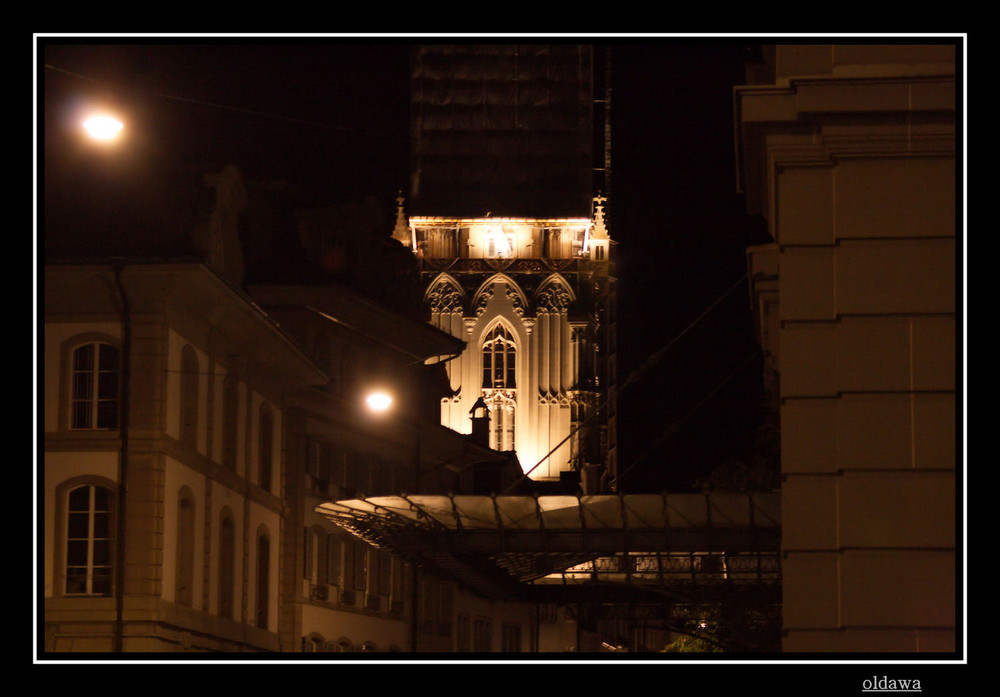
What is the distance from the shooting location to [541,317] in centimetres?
10962

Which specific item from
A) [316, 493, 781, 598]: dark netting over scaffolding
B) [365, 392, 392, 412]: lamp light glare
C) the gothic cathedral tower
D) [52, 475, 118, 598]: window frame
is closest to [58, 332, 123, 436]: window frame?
[52, 475, 118, 598]: window frame

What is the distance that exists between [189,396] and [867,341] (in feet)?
68.5

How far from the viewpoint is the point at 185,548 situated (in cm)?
3519

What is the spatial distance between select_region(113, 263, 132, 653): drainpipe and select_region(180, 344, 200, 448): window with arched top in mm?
1608

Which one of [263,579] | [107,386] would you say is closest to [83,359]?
[107,386]

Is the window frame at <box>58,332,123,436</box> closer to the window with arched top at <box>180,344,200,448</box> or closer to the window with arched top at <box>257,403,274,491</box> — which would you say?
the window with arched top at <box>180,344,200,448</box>

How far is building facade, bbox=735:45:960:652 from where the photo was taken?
1580 cm

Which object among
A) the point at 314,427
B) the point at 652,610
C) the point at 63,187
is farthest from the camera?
the point at 652,610

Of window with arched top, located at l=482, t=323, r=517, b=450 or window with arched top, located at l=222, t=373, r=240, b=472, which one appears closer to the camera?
window with arched top, located at l=222, t=373, r=240, b=472

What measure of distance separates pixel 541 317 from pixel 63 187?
75625mm

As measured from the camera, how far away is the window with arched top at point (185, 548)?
114 ft

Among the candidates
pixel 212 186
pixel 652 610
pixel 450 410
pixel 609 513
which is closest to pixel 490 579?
pixel 609 513

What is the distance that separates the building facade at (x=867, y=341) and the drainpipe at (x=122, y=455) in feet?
59.2
